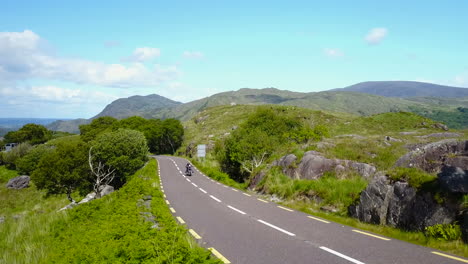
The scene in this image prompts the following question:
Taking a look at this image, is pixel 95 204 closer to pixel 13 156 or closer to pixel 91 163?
pixel 91 163

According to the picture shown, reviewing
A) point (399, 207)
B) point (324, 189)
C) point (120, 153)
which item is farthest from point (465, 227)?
point (120, 153)

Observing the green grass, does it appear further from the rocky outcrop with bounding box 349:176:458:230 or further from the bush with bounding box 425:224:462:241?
the bush with bounding box 425:224:462:241

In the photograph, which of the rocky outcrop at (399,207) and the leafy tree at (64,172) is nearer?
the rocky outcrop at (399,207)

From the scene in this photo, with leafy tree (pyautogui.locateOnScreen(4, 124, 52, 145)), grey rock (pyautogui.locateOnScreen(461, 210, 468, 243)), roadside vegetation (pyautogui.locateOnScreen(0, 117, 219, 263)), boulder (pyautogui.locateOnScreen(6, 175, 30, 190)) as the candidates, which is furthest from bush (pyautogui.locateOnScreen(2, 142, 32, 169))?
grey rock (pyautogui.locateOnScreen(461, 210, 468, 243))

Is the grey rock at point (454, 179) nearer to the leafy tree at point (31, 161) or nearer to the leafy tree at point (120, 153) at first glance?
the leafy tree at point (120, 153)

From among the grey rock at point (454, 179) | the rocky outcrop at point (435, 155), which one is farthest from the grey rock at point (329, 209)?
the grey rock at point (454, 179)

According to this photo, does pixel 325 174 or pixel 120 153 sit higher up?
pixel 325 174

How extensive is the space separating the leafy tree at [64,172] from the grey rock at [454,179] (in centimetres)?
4432

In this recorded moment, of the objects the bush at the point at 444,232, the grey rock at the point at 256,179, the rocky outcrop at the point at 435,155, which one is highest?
the rocky outcrop at the point at 435,155

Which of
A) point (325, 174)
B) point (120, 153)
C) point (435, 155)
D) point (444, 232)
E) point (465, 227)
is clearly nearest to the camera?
point (465, 227)

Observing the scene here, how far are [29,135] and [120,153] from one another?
88.8 meters

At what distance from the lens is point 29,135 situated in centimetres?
10900

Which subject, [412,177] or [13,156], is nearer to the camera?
[412,177]

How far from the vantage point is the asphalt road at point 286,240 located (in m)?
6.61
